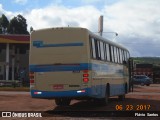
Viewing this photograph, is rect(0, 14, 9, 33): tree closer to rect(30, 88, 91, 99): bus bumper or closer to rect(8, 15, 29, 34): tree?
rect(8, 15, 29, 34): tree

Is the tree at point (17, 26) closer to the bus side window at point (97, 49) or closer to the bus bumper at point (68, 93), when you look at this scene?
the bus side window at point (97, 49)

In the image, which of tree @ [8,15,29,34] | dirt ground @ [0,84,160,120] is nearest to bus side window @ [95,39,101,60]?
dirt ground @ [0,84,160,120]

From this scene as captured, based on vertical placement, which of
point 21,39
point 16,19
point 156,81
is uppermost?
point 16,19

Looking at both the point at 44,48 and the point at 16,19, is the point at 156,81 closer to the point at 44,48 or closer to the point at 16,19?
the point at 16,19

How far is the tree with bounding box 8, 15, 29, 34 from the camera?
94.5 meters

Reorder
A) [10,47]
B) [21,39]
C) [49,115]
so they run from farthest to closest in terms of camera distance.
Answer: [10,47] < [21,39] < [49,115]

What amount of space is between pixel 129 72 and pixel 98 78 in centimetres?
1061

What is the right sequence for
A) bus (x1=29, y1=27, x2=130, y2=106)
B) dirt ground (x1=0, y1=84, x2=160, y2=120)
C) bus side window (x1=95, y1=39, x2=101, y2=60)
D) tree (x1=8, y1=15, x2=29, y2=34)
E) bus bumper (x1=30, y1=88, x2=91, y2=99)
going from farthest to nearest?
1. tree (x1=8, y1=15, x2=29, y2=34)
2. bus side window (x1=95, y1=39, x2=101, y2=60)
3. dirt ground (x1=0, y1=84, x2=160, y2=120)
4. bus (x1=29, y1=27, x2=130, y2=106)
5. bus bumper (x1=30, y1=88, x2=91, y2=99)

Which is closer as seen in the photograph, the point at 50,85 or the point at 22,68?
the point at 50,85

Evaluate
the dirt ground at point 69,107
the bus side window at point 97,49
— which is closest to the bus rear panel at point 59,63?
the dirt ground at point 69,107

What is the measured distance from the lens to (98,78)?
64.2 feet

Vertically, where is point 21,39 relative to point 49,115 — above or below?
above

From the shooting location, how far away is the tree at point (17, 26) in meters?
94.5

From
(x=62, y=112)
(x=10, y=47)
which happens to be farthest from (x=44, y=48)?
(x=10, y=47)
